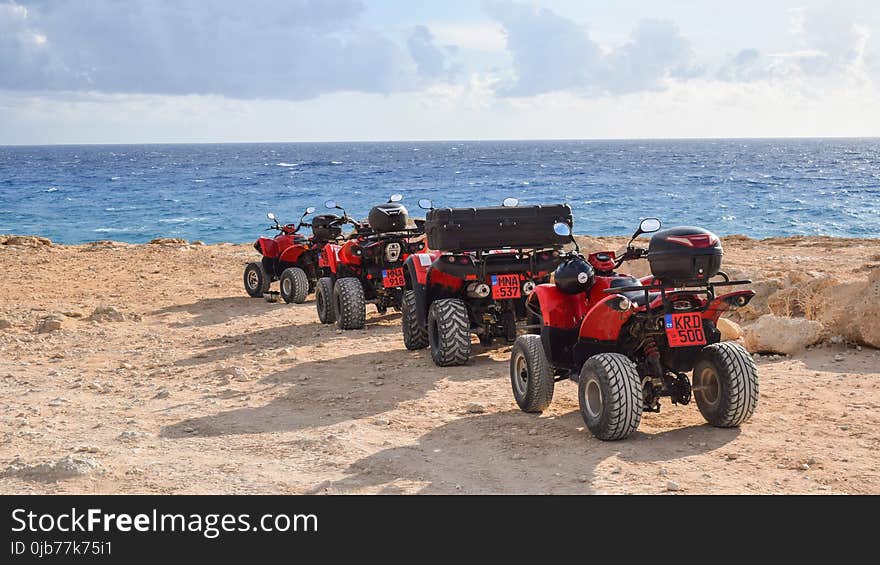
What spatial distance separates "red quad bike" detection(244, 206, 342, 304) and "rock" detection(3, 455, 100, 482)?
8.60 m

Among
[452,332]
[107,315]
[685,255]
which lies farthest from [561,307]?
[107,315]

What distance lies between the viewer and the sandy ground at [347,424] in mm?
6285

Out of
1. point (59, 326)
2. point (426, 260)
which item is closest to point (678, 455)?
point (426, 260)

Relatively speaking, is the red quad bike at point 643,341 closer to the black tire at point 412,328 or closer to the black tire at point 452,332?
the black tire at point 452,332

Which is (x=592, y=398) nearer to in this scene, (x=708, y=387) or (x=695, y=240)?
(x=708, y=387)

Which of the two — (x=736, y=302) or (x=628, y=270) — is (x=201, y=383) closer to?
(x=736, y=302)

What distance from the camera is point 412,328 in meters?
10.8

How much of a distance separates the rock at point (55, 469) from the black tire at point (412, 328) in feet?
15.3

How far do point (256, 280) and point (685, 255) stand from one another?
10.5 meters

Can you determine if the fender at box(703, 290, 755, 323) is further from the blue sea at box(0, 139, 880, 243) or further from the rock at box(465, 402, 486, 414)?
the blue sea at box(0, 139, 880, 243)

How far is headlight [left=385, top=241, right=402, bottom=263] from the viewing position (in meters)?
12.9

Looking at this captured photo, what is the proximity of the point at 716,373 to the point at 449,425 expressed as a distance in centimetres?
204

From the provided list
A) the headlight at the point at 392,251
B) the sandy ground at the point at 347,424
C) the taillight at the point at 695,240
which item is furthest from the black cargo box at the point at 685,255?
the headlight at the point at 392,251

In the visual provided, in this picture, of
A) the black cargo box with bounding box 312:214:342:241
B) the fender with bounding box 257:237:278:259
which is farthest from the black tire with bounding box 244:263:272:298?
the black cargo box with bounding box 312:214:342:241
